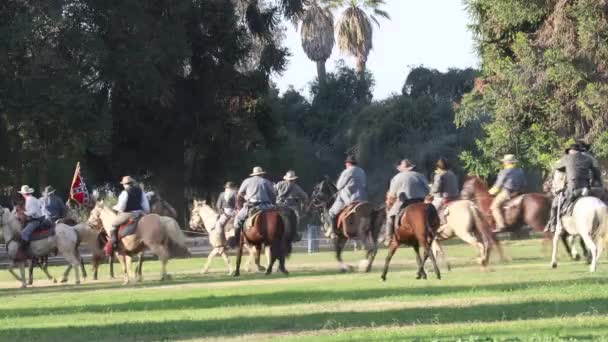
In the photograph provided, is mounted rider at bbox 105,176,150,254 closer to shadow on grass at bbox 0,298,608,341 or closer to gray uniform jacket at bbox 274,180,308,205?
gray uniform jacket at bbox 274,180,308,205

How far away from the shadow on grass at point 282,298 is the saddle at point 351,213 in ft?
25.4

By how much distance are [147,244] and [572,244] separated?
28.2ft

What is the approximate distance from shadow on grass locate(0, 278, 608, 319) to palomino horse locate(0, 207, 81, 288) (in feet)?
27.3

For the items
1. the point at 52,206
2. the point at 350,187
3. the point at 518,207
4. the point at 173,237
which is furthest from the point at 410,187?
the point at 52,206

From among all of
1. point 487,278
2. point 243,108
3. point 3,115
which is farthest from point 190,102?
point 487,278

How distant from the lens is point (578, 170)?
27078 millimetres

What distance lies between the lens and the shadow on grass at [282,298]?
21047mm

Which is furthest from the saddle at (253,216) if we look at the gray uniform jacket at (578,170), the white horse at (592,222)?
the white horse at (592,222)

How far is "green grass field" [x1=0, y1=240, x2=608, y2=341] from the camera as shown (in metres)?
16.0

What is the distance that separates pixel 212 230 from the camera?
112 feet

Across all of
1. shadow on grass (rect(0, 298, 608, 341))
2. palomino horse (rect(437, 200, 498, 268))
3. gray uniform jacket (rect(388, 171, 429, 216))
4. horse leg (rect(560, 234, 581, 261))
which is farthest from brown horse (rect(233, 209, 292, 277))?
shadow on grass (rect(0, 298, 608, 341))

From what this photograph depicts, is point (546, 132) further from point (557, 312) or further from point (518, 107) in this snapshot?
point (557, 312)

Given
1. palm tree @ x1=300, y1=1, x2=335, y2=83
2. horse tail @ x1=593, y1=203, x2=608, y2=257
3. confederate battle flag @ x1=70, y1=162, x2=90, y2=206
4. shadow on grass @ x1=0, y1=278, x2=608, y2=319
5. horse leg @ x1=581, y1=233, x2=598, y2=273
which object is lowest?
shadow on grass @ x1=0, y1=278, x2=608, y2=319

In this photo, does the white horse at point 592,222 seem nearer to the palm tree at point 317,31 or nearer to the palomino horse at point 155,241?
the palomino horse at point 155,241
